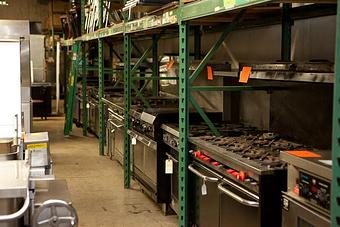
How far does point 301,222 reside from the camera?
6.93 feet

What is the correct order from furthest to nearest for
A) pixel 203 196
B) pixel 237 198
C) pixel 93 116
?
pixel 93 116, pixel 203 196, pixel 237 198

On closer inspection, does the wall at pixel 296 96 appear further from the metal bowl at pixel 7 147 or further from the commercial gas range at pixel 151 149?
the metal bowl at pixel 7 147

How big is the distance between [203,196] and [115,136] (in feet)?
11.7

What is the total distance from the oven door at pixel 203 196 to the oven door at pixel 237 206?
0.10 metres

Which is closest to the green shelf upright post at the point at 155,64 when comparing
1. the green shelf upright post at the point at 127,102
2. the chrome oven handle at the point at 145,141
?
the green shelf upright post at the point at 127,102

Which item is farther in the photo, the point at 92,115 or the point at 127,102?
the point at 92,115

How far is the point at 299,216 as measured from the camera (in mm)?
2094

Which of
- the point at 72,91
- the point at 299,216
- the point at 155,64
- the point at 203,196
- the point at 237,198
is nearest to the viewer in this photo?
the point at 299,216

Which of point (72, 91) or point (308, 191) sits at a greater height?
point (72, 91)

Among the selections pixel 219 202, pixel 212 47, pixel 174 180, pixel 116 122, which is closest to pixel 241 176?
pixel 219 202

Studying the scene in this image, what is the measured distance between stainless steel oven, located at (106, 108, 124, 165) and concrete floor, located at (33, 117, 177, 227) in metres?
0.15

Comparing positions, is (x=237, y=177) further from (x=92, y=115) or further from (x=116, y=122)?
(x=92, y=115)

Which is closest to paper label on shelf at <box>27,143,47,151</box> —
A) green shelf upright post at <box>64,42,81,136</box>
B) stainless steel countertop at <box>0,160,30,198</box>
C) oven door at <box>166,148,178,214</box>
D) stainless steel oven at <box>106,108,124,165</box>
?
stainless steel countertop at <box>0,160,30,198</box>

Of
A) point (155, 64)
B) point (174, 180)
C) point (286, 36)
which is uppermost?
point (286, 36)
